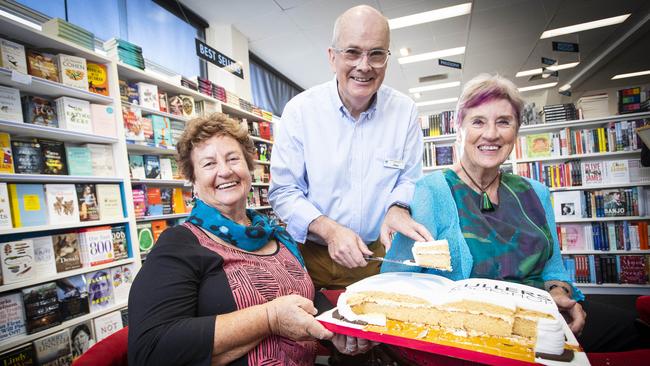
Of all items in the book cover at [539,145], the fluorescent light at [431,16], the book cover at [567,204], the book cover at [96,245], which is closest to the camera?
the book cover at [96,245]

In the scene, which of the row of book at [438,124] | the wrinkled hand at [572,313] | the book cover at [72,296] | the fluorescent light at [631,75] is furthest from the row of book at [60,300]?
the fluorescent light at [631,75]

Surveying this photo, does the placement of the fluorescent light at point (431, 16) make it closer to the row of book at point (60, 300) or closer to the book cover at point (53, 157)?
the book cover at point (53, 157)

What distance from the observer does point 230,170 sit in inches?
56.2

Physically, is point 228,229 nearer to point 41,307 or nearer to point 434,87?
point 41,307

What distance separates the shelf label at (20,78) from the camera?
7.07ft

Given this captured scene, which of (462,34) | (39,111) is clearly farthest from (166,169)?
(462,34)

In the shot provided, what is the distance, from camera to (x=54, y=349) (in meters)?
2.33

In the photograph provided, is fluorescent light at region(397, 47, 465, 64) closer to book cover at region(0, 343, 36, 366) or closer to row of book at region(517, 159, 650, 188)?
row of book at region(517, 159, 650, 188)

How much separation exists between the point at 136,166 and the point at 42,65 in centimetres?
116

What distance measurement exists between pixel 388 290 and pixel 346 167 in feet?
2.74

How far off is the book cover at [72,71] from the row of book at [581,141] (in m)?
5.41

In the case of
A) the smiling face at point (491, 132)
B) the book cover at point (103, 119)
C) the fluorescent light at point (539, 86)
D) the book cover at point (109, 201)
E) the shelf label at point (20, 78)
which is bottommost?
the book cover at point (109, 201)

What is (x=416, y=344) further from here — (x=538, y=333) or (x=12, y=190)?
(x=12, y=190)

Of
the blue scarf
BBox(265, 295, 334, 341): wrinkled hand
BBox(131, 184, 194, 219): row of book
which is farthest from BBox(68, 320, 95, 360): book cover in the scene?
BBox(265, 295, 334, 341): wrinkled hand
